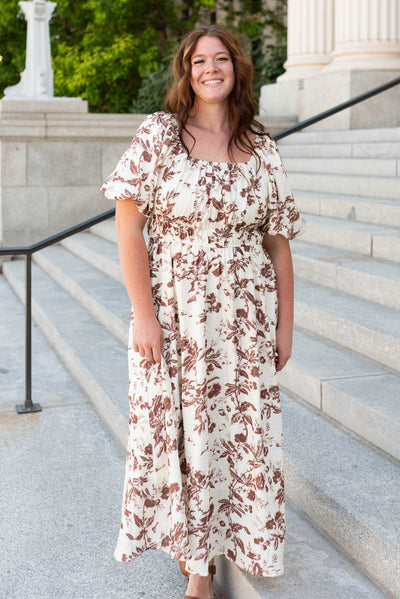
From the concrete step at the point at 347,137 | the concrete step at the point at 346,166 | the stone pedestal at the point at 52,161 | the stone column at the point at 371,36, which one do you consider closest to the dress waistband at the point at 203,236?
the concrete step at the point at 346,166

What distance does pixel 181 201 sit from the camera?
258cm

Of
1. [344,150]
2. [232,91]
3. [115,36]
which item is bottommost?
[232,91]

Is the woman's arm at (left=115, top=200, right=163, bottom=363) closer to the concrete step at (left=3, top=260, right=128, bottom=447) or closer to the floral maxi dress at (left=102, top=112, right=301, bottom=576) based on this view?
the floral maxi dress at (left=102, top=112, right=301, bottom=576)

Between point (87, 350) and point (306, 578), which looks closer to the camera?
point (306, 578)

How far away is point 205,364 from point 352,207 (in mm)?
4465

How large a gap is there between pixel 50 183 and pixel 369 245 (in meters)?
5.87

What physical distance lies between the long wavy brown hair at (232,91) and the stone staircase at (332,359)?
147 centimetres

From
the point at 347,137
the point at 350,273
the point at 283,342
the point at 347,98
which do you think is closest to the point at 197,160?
the point at 283,342

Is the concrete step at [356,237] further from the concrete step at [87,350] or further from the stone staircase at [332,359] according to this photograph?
the concrete step at [87,350]

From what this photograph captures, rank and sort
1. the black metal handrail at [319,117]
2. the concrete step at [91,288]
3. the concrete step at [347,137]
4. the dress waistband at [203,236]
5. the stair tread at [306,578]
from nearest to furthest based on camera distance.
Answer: the dress waistband at [203,236] → the stair tread at [306,578] → the concrete step at [91,288] → the black metal handrail at [319,117] → the concrete step at [347,137]

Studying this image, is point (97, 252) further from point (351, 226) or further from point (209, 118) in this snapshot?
point (209, 118)

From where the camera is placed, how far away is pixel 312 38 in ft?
38.9

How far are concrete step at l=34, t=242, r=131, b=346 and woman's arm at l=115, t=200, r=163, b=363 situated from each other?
134 inches

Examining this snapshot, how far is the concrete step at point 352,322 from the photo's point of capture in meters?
4.26
